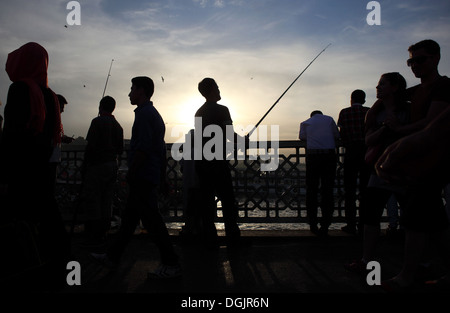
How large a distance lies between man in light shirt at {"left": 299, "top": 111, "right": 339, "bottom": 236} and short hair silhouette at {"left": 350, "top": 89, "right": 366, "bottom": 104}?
1.41 feet

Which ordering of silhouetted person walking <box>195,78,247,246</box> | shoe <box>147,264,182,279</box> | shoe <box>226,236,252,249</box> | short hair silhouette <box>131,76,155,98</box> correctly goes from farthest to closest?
1. shoe <box>226,236,252,249</box>
2. silhouetted person walking <box>195,78,247,246</box>
3. short hair silhouette <box>131,76,155,98</box>
4. shoe <box>147,264,182,279</box>

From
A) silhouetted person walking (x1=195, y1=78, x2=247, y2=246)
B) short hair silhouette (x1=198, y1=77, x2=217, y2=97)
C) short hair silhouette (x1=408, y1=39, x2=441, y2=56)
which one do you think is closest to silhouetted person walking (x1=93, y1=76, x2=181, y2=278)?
silhouetted person walking (x1=195, y1=78, x2=247, y2=246)

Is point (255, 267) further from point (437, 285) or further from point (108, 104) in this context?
point (108, 104)

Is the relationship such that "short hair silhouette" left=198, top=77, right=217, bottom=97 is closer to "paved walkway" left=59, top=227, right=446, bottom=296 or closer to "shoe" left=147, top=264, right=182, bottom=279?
"paved walkway" left=59, top=227, right=446, bottom=296

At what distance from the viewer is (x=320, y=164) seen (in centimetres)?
555

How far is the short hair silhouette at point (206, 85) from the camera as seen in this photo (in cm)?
471

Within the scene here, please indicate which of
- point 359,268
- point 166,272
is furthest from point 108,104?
point 359,268

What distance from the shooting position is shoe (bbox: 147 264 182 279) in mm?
3439

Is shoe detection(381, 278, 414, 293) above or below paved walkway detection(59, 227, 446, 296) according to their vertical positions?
above

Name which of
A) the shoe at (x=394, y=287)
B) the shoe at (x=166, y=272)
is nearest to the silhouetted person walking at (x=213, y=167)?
the shoe at (x=166, y=272)

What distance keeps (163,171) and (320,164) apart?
2.42 meters
